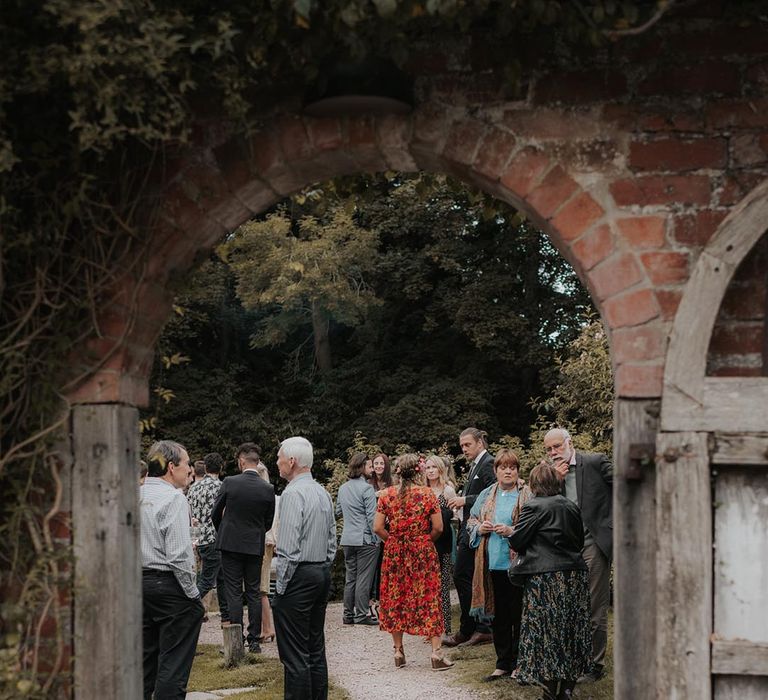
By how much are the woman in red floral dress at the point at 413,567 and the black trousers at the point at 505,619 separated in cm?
65

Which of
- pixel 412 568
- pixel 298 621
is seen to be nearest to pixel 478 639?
pixel 412 568

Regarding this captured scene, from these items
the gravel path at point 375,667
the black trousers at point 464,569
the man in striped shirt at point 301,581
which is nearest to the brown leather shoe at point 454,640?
the gravel path at point 375,667

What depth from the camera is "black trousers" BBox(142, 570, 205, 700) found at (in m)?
6.29

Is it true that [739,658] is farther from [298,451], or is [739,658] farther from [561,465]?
[561,465]

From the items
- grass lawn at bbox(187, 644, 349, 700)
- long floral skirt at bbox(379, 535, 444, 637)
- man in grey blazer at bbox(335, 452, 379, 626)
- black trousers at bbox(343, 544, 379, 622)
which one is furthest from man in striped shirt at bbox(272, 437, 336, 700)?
black trousers at bbox(343, 544, 379, 622)

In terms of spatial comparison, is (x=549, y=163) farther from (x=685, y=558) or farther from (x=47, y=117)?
(x=47, y=117)

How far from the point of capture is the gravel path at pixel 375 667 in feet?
Answer: 26.4

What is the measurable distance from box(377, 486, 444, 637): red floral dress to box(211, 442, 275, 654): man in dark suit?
Result: 3.61 ft

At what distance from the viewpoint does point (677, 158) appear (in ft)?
13.2

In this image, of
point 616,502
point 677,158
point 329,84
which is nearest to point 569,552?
point 616,502

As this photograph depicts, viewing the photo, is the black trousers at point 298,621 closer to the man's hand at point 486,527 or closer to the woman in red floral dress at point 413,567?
the man's hand at point 486,527

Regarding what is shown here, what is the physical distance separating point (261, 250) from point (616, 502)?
70.0 ft

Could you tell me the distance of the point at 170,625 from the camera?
20.9 ft

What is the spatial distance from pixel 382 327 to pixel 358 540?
603 inches
